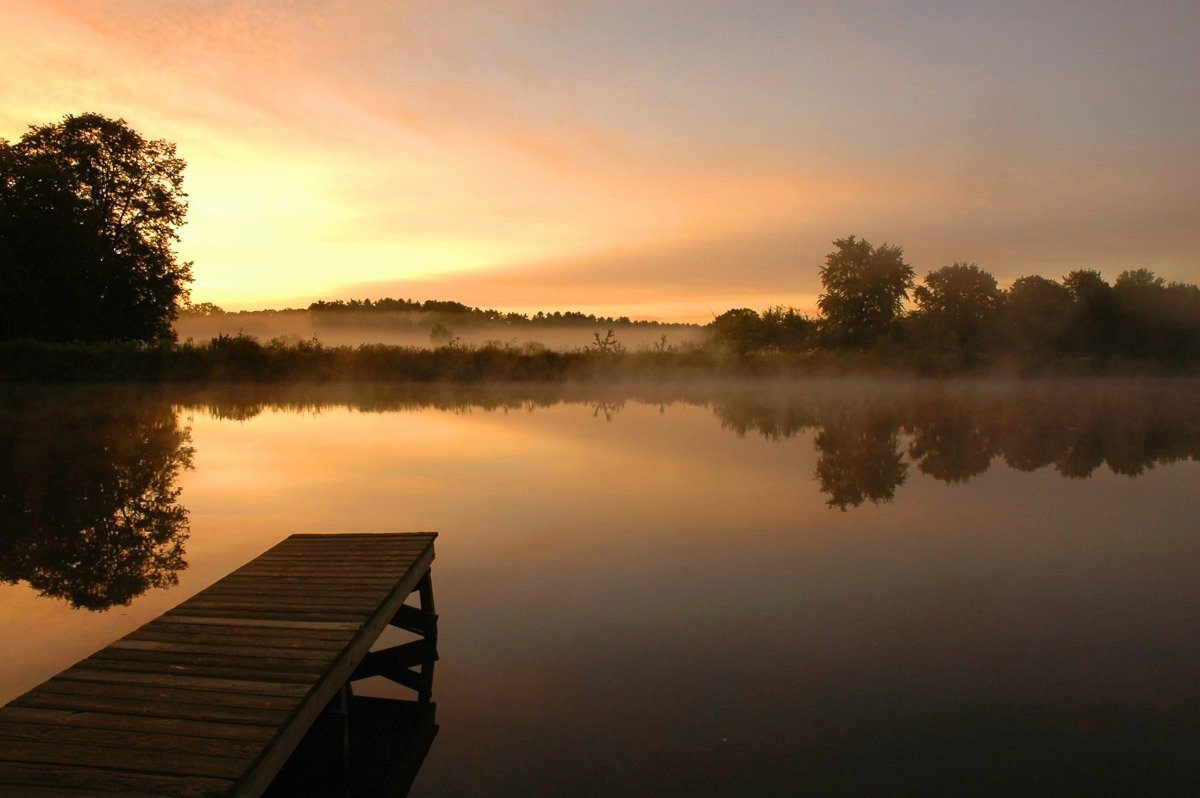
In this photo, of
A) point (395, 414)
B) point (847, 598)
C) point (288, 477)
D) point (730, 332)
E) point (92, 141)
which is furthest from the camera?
point (730, 332)

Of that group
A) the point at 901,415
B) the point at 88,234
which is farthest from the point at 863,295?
the point at 88,234

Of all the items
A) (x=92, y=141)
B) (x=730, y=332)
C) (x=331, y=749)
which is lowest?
(x=331, y=749)

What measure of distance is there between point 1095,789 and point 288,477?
11.9 meters

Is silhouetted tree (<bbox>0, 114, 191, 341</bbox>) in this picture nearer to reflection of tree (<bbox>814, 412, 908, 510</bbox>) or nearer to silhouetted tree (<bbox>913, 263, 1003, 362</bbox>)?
reflection of tree (<bbox>814, 412, 908, 510</bbox>)

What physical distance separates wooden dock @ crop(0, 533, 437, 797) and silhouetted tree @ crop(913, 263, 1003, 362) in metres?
45.2

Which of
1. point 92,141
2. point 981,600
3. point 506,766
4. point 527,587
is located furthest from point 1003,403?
point 92,141

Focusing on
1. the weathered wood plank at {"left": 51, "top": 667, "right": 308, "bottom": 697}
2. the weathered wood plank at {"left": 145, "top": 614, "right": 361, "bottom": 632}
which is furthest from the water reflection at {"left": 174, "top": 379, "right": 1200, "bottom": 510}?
the weathered wood plank at {"left": 51, "top": 667, "right": 308, "bottom": 697}

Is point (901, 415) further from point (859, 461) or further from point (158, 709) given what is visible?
point (158, 709)

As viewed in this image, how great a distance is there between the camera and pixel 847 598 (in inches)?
274

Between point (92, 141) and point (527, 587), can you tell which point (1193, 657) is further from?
point (92, 141)

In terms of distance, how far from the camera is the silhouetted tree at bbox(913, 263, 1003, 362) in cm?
4572

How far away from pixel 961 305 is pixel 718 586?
148 ft

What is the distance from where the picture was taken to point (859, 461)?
48.3 feet

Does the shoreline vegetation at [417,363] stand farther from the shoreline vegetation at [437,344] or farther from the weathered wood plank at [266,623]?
the weathered wood plank at [266,623]
